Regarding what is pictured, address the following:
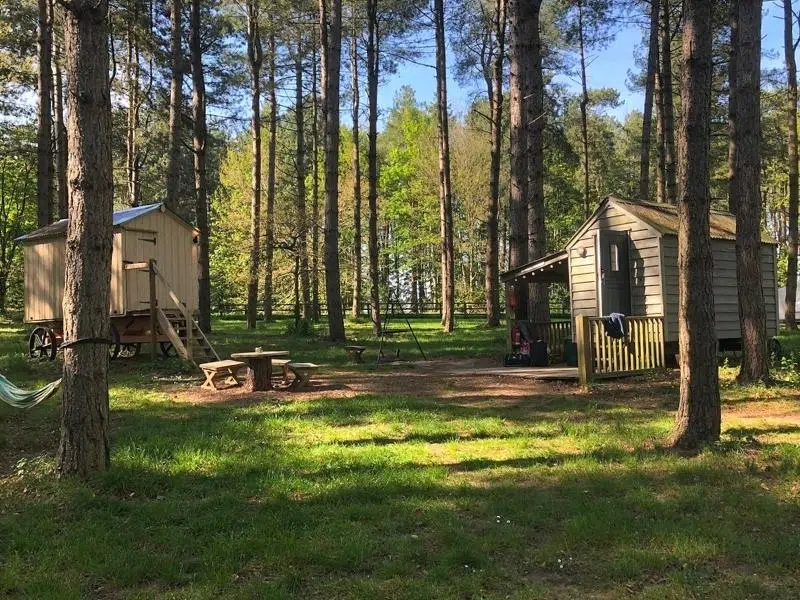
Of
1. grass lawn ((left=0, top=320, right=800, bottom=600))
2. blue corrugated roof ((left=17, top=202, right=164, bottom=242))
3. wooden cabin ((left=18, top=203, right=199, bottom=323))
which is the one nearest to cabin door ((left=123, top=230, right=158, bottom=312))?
wooden cabin ((left=18, top=203, right=199, bottom=323))

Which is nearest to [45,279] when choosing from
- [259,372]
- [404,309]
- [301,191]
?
[259,372]

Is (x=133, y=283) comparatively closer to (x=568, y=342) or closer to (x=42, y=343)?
(x=42, y=343)

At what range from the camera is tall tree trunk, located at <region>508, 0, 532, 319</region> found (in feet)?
41.7

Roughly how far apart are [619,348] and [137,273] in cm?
1034

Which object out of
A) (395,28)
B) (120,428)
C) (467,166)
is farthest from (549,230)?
(120,428)

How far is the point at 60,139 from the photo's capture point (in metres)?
20.5

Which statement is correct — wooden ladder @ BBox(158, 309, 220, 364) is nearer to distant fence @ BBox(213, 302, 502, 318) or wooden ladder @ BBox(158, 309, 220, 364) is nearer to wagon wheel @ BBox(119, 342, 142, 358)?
wagon wheel @ BBox(119, 342, 142, 358)

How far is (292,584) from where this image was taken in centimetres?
339

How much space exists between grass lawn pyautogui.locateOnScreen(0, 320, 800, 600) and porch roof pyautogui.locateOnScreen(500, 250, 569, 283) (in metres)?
5.25

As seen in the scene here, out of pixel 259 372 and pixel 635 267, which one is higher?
pixel 635 267

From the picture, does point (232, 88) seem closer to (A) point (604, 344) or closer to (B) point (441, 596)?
(A) point (604, 344)

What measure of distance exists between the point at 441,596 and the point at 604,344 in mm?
8173

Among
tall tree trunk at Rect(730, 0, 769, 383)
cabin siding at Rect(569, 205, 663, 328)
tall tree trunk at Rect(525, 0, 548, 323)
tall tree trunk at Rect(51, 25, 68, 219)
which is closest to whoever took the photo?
tall tree trunk at Rect(730, 0, 769, 383)

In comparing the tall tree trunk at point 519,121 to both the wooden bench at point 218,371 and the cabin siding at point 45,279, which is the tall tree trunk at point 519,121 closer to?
the wooden bench at point 218,371
